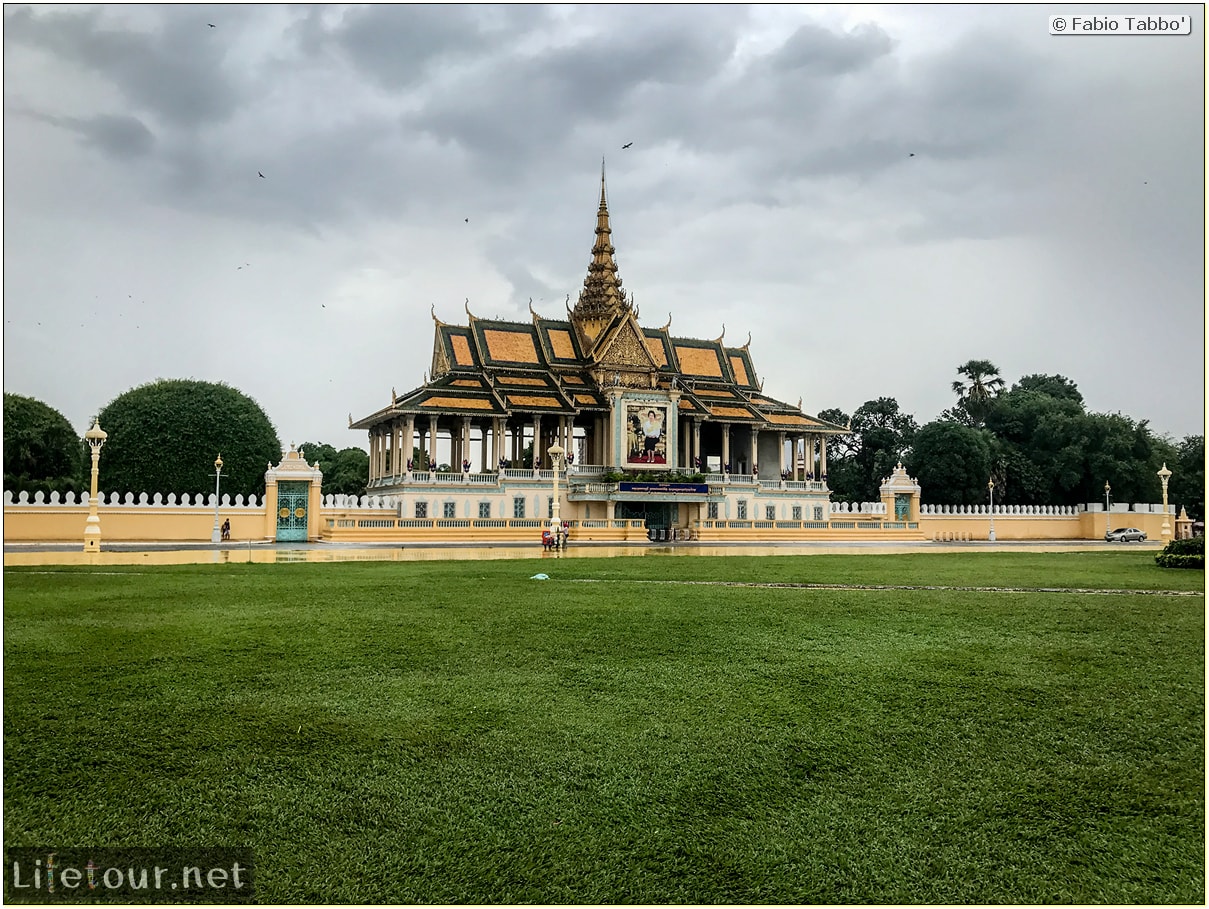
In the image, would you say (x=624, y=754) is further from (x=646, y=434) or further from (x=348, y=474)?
(x=348, y=474)

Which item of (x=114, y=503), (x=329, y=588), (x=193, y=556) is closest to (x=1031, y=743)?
(x=329, y=588)

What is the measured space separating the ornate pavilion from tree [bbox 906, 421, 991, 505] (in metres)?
7.04

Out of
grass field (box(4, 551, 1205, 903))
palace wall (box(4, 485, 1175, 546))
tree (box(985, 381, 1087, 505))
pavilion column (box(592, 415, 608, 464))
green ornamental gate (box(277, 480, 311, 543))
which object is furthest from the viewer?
tree (box(985, 381, 1087, 505))

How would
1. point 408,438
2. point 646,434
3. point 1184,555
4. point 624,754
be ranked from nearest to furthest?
point 624,754 → point 1184,555 → point 408,438 → point 646,434

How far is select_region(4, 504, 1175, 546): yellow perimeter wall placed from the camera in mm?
28906

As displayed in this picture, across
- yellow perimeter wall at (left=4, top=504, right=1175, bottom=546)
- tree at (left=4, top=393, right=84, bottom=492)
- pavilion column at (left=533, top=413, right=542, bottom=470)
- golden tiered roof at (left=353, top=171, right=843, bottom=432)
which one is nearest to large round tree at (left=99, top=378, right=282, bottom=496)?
tree at (left=4, top=393, right=84, bottom=492)

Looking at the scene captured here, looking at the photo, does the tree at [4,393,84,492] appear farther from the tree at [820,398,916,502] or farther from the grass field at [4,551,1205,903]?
the tree at [820,398,916,502]

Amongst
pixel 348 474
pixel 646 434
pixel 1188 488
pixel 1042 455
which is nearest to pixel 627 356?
pixel 646 434

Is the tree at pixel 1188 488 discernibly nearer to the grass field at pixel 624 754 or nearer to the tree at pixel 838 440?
the tree at pixel 838 440

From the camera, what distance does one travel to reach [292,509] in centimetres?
3281

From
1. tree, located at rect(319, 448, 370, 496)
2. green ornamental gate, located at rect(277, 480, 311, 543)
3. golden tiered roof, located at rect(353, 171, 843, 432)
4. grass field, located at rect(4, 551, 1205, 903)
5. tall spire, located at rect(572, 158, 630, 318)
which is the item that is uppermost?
tall spire, located at rect(572, 158, 630, 318)

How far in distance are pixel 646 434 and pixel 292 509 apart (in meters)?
19.4

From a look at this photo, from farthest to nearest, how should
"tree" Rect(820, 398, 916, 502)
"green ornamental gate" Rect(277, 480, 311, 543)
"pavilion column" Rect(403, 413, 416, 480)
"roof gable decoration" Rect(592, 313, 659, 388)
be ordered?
"tree" Rect(820, 398, 916, 502)
"roof gable decoration" Rect(592, 313, 659, 388)
"pavilion column" Rect(403, 413, 416, 480)
"green ornamental gate" Rect(277, 480, 311, 543)

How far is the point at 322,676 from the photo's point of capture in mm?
6762
